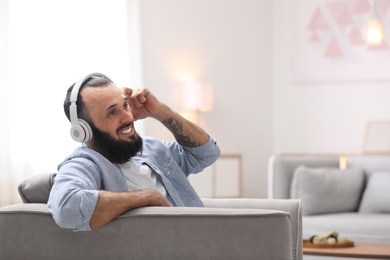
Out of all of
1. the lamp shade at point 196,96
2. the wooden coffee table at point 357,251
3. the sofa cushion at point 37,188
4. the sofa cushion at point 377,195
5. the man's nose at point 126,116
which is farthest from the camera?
the lamp shade at point 196,96

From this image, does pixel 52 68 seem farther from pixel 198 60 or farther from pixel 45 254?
pixel 45 254

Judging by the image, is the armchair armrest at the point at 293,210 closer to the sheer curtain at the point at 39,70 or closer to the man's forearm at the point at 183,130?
the man's forearm at the point at 183,130

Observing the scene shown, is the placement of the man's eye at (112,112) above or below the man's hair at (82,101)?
below

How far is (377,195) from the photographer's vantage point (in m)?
5.11

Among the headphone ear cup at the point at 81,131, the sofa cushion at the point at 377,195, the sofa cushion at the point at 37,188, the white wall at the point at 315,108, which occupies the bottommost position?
the sofa cushion at the point at 377,195

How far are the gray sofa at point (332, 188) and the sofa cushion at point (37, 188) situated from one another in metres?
2.61

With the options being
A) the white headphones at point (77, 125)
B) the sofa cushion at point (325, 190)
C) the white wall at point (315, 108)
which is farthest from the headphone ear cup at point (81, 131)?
the white wall at point (315, 108)

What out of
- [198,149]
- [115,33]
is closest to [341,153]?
[115,33]

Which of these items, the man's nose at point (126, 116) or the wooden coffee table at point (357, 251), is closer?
the man's nose at point (126, 116)

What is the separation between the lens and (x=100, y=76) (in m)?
2.71

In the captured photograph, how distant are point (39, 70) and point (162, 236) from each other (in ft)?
11.9

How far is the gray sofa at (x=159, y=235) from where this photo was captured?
2137 millimetres

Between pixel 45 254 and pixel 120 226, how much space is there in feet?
0.85

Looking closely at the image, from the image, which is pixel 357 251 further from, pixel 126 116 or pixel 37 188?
pixel 37 188
